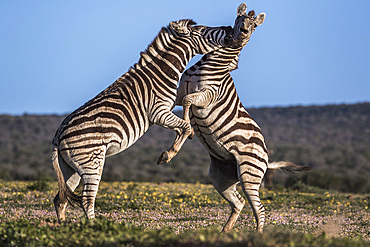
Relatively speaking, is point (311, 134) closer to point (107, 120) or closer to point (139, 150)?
point (139, 150)

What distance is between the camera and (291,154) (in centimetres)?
4828

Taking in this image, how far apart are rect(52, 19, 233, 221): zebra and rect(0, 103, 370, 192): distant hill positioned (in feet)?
64.1

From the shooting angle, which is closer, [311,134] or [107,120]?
[107,120]

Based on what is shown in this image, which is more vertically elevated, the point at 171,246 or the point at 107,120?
the point at 107,120

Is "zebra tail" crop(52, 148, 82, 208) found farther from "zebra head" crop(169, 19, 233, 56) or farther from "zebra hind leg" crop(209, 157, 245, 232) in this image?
"zebra head" crop(169, 19, 233, 56)

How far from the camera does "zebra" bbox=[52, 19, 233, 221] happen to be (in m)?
7.66

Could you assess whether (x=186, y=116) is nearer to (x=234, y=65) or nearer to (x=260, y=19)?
(x=234, y=65)

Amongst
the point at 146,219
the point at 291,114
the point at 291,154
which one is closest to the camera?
the point at 146,219

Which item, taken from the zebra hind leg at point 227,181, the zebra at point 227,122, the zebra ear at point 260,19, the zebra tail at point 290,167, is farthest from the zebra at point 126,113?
the zebra tail at point 290,167

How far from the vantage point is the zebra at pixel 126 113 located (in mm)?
7660

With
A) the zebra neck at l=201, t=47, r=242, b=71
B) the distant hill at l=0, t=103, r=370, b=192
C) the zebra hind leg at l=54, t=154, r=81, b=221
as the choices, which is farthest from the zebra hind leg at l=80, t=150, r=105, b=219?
the distant hill at l=0, t=103, r=370, b=192

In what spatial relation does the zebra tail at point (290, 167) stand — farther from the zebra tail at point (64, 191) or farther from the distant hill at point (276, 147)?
the distant hill at point (276, 147)

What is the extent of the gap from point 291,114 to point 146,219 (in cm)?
6060

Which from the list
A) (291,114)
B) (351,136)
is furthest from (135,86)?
(291,114)
